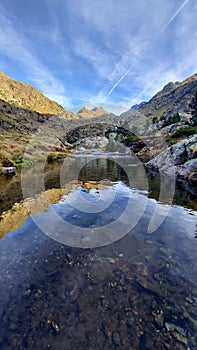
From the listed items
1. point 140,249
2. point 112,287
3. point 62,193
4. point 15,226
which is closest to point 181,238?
point 140,249

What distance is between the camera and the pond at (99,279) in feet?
12.5

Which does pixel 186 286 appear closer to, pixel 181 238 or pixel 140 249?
pixel 140 249

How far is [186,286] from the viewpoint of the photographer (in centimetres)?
512

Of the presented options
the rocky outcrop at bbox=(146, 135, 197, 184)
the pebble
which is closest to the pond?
the pebble

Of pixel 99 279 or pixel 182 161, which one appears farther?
pixel 182 161

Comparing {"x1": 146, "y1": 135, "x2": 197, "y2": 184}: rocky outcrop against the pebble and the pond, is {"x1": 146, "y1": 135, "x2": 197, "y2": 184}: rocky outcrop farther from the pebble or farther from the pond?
the pebble

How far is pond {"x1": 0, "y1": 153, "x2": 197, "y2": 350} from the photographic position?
150 inches

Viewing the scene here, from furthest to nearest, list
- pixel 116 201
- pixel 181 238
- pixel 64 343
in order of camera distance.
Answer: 1. pixel 116 201
2. pixel 181 238
3. pixel 64 343

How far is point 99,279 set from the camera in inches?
216

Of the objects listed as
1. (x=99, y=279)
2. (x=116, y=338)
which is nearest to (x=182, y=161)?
(x=99, y=279)

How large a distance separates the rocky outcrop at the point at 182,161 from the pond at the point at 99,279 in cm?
1084

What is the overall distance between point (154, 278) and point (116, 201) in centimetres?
785

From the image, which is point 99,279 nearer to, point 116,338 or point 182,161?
point 116,338

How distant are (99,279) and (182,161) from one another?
71.9ft
